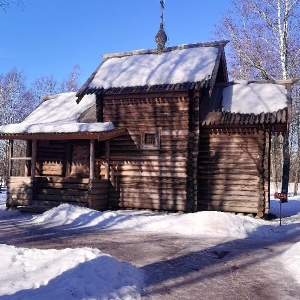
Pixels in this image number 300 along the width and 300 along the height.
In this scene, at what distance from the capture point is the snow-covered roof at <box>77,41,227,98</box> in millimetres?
15117

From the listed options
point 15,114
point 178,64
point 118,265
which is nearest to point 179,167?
point 178,64

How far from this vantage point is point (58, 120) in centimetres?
1716

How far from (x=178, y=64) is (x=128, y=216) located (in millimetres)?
7565

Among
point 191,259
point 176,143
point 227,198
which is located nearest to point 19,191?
point 176,143

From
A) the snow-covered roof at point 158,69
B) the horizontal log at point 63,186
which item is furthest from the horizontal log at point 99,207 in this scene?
the snow-covered roof at point 158,69

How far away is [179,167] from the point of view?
14383mm

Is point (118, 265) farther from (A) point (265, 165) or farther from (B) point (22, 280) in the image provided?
(A) point (265, 165)

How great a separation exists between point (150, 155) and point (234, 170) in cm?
347

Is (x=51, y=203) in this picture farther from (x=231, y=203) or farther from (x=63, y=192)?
(x=231, y=203)

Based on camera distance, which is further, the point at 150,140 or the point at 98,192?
the point at 150,140

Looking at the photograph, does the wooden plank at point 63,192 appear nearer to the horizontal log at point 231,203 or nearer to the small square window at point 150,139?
the small square window at point 150,139

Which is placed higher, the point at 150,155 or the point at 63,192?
the point at 150,155

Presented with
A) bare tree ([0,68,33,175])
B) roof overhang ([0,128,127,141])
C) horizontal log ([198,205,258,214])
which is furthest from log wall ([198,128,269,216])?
bare tree ([0,68,33,175])

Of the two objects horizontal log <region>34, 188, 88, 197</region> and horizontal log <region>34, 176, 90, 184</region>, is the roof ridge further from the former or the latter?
horizontal log <region>34, 188, 88, 197</region>
